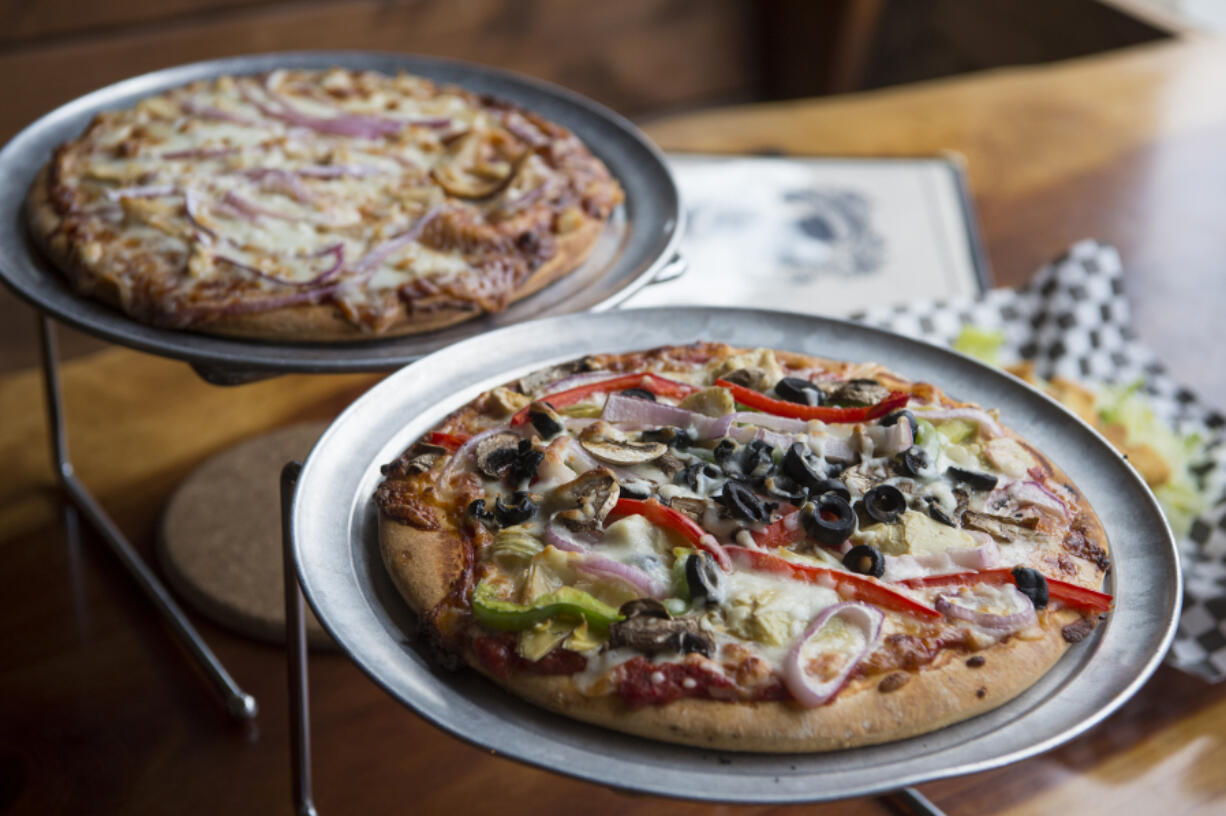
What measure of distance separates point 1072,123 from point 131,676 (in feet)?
11.1

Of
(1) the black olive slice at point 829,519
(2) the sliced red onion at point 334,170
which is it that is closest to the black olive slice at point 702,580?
(1) the black olive slice at point 829,519

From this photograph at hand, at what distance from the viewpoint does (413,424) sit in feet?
4.93

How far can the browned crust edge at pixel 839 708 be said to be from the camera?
43.8 inches

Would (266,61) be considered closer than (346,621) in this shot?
No

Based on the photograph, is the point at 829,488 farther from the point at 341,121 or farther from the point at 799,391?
the point at 341,121

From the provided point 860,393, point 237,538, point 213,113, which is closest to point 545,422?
point 860,393

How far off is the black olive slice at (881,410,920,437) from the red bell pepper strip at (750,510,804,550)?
22 cm

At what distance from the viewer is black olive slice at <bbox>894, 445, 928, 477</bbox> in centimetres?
139

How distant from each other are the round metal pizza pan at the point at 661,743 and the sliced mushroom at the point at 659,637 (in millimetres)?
91

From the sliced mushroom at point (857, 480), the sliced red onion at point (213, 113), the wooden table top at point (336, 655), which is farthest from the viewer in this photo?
the sliced red onion at point (213, 113)

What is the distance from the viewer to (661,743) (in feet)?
3.69

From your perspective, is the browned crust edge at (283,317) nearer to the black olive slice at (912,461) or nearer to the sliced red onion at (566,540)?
the sliced red onion at (566,540)

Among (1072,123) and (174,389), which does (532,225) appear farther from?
(1072,123)

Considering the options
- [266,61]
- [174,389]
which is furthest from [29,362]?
[266,61]
